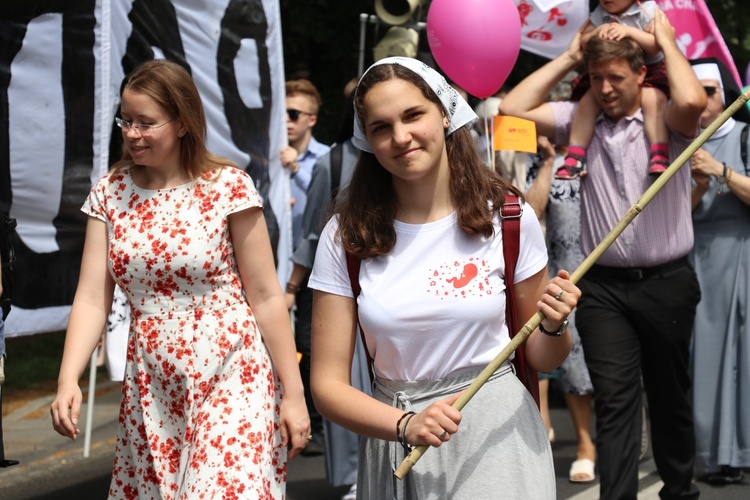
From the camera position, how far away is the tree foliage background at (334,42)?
12.5m

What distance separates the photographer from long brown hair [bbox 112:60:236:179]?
3980mm

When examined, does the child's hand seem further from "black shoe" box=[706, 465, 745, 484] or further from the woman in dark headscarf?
"black shoe" box=[706, 465, 745, 484]

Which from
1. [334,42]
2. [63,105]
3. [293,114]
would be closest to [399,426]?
[63,105]

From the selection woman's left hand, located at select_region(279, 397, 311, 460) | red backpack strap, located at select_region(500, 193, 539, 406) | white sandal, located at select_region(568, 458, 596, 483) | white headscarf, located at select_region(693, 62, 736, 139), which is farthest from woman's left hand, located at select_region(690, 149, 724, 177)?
red backpack strap, located at select_region(500, 193, 539, 406)

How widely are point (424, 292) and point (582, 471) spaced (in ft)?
12.8

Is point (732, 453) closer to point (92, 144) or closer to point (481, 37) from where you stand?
point (481, 37)

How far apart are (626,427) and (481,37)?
74.5 inches

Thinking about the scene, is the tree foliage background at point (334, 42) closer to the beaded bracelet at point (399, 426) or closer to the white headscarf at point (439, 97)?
the white headscarf at point (439, 97)

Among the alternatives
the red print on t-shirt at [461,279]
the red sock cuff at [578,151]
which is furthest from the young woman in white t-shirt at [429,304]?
the red sock cuff at [578,151]

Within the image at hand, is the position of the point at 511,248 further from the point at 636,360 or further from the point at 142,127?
the point at 636,360

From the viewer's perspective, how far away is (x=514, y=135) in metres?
5.25

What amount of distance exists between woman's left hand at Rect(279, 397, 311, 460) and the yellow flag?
1.72 metres

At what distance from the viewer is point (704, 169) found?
595cm

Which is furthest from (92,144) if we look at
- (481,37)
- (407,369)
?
(407,369)
